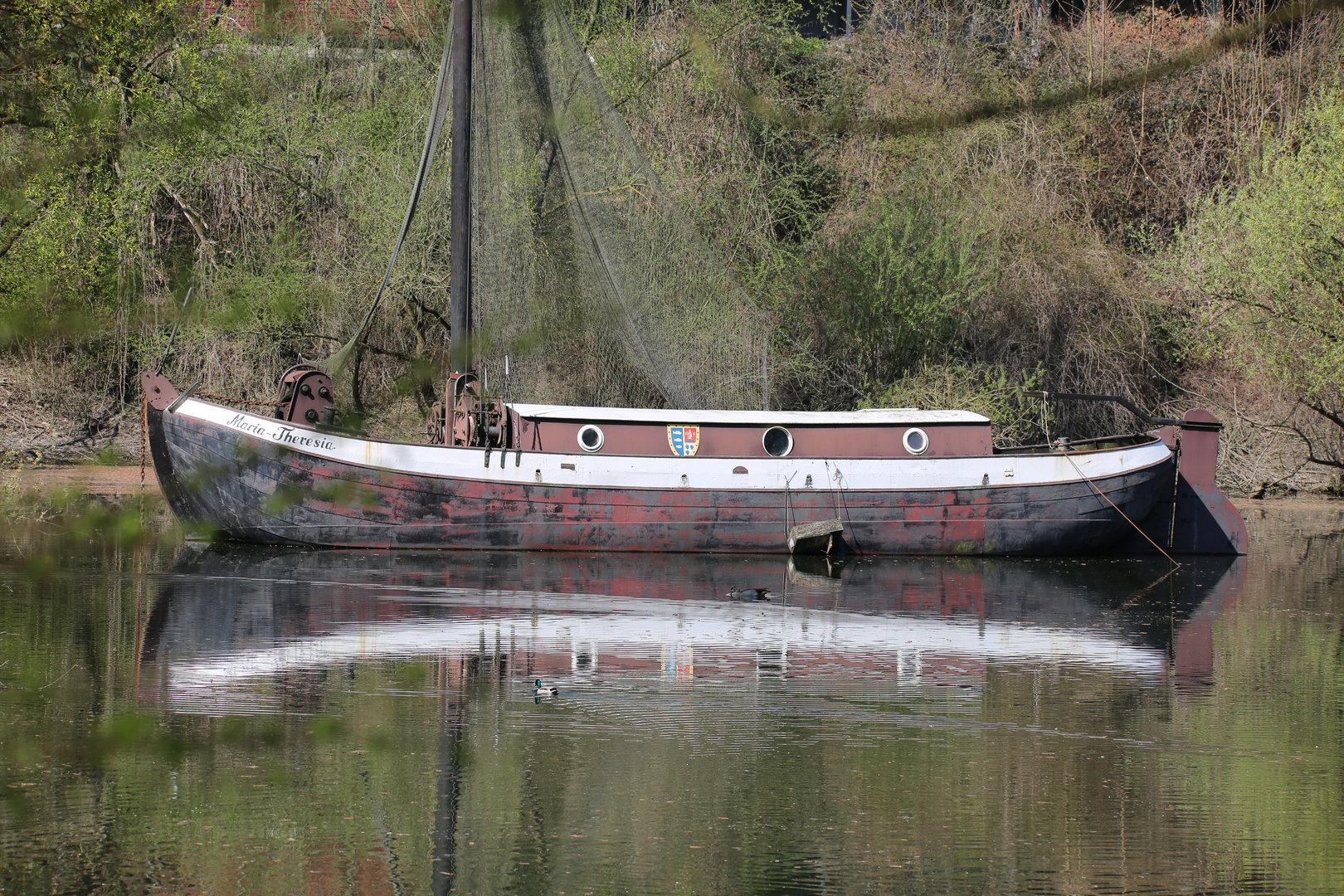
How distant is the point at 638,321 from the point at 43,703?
A: 13.6 metres

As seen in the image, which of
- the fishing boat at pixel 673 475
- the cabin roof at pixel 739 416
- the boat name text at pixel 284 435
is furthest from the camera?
the cabin roof at pixel 739 416

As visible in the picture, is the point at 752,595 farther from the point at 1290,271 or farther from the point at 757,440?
the point at 1290,271

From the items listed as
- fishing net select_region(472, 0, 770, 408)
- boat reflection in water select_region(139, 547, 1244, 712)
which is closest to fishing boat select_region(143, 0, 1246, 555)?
fishing net select_region(472, 0, 770, 408)

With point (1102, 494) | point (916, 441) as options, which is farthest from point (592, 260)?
point (1102, 494)

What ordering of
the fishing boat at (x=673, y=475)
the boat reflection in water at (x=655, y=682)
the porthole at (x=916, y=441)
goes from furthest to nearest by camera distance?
1. the porthole at (x=916, y=441)
2. the fishing boat at (x=673, y=475)
3. the boat reflection in water at (x=655, y=682)

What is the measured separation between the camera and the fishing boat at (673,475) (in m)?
21.3

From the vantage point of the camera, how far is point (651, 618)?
1562 cm

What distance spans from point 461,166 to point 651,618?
9.58 metres

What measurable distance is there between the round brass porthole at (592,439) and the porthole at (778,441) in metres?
2.57

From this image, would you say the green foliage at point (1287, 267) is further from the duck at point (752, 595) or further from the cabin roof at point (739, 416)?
the duck at point (752, 595)

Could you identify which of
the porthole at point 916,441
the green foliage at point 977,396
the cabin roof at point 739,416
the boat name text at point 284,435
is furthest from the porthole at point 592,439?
the green foliage at point 977,396

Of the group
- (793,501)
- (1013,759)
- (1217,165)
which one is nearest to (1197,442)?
(793,501)

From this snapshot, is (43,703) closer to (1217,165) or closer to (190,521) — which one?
(190,521)

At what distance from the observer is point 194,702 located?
10492 mm
